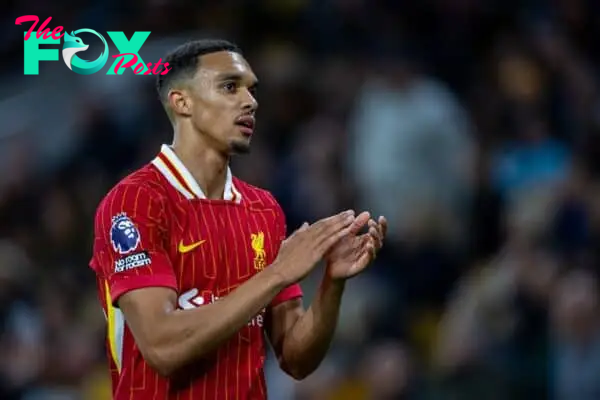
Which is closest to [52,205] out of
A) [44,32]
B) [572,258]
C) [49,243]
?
[49,243]

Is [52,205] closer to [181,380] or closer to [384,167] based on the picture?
[384,167]

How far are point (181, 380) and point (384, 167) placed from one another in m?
4.76

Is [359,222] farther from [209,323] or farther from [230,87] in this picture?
[230,87]

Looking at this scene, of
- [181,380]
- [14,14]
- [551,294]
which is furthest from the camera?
[14,14]

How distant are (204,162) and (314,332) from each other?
0.70 m

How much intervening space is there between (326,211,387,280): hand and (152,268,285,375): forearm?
38 cm

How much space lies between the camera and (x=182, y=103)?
16.0 feet

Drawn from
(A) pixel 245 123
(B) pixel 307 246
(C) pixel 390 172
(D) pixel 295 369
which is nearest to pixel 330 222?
(B) pixel 307 246

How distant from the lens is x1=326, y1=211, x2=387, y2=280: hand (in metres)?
4.61

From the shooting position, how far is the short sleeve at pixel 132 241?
4395 mm

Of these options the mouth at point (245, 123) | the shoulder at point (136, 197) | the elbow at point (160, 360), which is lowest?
the elbow at point (160, 360)

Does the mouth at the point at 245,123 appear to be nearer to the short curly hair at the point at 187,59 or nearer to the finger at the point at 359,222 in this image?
the short curly hair at the point at 187,59

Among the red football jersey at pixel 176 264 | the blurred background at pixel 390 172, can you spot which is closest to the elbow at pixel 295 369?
the red football jersey at pixel 176 264

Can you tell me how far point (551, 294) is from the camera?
751cm
